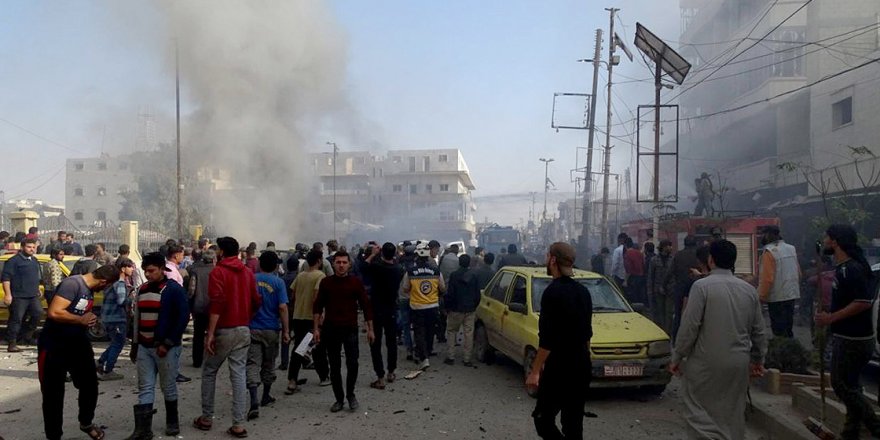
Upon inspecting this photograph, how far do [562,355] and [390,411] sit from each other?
2.74 m

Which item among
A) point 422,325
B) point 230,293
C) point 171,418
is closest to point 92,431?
point 171,418

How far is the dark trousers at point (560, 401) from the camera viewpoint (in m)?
4.00

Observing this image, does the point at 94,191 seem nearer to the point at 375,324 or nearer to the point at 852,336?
the point at 375,324

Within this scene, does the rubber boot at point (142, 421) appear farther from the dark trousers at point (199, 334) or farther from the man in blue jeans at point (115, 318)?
the man in blue jeans at point (115, 318)

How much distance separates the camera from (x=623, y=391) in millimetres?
6984

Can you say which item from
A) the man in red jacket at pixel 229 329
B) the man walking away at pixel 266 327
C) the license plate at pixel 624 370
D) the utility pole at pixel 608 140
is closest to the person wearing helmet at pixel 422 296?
the man walking away at pixel 266 327

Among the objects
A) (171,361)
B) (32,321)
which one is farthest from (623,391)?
(32,321)

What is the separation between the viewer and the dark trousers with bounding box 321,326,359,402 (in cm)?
602

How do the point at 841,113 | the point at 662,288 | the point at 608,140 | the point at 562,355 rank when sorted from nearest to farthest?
the point at 562,355, the point at 662,288, the point at 841,113, the point at 608,140

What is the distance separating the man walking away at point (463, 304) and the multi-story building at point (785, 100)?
10.1 meters

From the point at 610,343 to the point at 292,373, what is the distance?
3.39m

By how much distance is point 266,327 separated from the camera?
595 cm

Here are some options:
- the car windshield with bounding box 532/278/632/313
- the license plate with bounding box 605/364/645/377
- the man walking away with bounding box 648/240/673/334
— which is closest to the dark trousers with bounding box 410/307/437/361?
the car windshield with bounding box 532/278/632/313

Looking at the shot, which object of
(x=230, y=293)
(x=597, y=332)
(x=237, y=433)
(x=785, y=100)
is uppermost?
(x=785, y=100)
